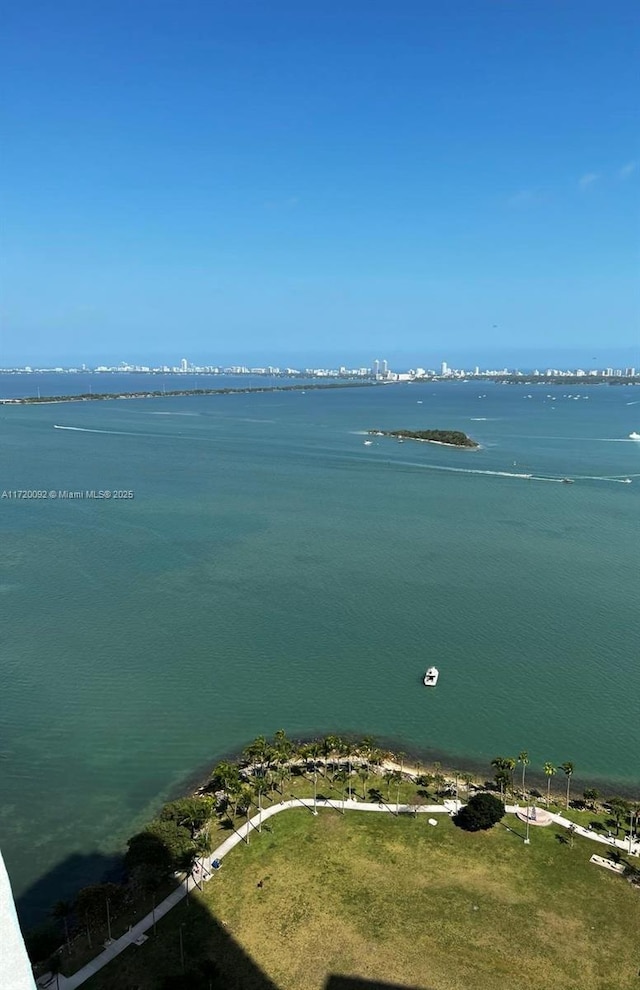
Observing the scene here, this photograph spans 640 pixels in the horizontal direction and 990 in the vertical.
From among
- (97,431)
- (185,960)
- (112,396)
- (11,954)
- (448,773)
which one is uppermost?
(112,396)

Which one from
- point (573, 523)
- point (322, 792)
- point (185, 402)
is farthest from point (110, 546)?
point (185, 402)

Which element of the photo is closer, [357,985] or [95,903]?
[357,985]

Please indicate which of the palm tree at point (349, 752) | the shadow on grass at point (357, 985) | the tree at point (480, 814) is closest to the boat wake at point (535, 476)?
the palm tree at point (349, 752)

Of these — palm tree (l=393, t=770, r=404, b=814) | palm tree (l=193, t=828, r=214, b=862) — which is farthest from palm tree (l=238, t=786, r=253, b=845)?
palm tree (l=393, t=770, r=404, b=814)

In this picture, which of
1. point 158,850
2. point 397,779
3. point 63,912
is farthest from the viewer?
point 397,779

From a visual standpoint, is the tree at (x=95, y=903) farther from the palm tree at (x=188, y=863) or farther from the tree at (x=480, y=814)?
the tree at (x=480, y=814)

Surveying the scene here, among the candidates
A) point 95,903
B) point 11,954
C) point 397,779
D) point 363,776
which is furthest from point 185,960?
point 11,954

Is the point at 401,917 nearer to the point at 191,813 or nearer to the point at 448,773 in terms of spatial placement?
the point at 191,813
